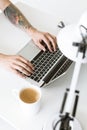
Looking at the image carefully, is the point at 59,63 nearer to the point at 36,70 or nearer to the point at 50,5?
the point at 36,70

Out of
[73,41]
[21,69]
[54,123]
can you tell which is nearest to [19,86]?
[21,69]

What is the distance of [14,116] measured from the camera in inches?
37.4

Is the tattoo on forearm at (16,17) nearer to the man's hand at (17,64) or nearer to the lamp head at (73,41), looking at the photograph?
the man's hand at (17,64)

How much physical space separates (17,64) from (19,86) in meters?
0.11

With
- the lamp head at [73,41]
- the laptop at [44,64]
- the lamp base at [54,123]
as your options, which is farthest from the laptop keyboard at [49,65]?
the lamp head at [73,41]

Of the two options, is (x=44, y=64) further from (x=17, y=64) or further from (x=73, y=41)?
(x=73, y=41)

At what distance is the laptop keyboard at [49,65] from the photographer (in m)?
1.04

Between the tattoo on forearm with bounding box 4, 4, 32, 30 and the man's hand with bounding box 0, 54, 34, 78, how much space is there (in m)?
0.27

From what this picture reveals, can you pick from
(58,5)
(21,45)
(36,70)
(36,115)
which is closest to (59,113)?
(36,115)

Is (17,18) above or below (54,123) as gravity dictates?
above

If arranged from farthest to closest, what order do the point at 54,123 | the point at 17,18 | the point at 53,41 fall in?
the point at 17,18 < the point at 53,41 < the point at 54,123

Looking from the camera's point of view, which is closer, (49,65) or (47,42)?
(49,65)

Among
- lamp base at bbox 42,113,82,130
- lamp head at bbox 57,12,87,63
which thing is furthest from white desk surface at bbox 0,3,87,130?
lamp head at bbox 57,12,87,63

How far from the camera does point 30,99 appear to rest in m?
0.96
